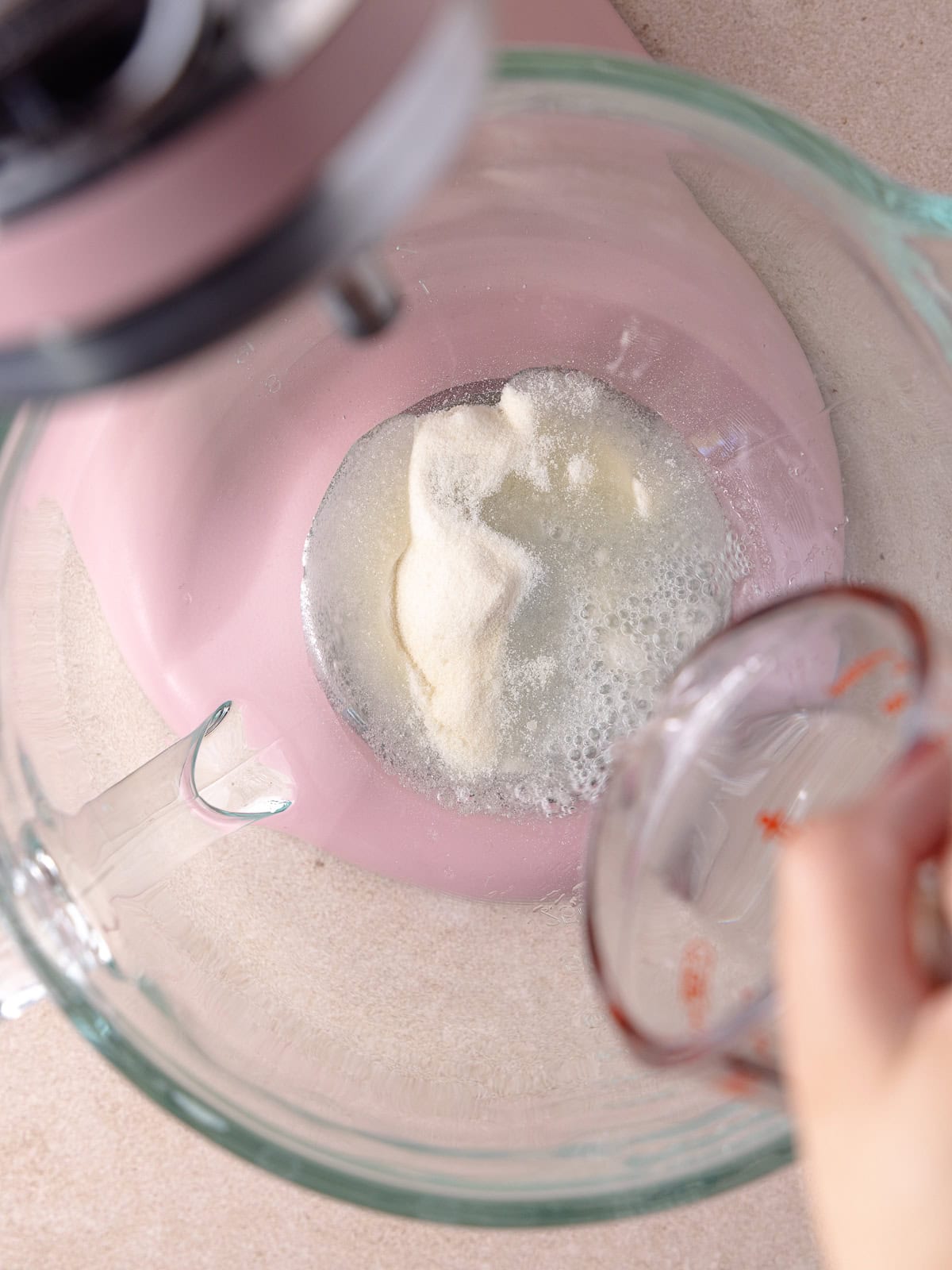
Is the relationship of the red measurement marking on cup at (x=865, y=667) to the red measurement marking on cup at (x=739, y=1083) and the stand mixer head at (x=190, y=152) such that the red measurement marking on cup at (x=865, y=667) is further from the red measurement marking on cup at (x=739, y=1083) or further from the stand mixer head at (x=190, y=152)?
the stand mixer head at (x=190, y=152)

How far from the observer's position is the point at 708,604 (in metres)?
0.68

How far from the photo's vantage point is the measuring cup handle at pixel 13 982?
0.55 metres

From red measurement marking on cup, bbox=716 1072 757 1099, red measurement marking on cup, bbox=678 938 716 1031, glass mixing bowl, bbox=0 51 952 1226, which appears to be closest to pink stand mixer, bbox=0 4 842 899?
glass mixing bowl, bbox=0 51 952 1226

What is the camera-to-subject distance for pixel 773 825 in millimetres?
535

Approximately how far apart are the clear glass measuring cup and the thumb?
0.02 metres

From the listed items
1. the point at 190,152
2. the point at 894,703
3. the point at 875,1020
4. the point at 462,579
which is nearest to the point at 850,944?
the point at 875,1020

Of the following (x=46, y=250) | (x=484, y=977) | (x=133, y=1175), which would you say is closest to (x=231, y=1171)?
(x=133, y=1175)

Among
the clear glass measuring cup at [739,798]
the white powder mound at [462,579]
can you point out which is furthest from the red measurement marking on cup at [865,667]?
the white powder mound at [462,579]

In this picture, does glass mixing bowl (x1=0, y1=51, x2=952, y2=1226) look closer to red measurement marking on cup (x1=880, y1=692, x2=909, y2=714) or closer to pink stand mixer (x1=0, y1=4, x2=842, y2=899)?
pink stand mixer (x1=0, y1=4, x2=842, y2=899)

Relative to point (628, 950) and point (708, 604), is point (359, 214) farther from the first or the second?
point (708, 604)

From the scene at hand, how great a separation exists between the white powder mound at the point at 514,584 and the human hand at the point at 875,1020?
12.7 inches

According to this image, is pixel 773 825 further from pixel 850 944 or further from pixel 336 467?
pixel 336 467

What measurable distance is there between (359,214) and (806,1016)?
26 cm

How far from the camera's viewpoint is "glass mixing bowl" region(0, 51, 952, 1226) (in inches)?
20.7
